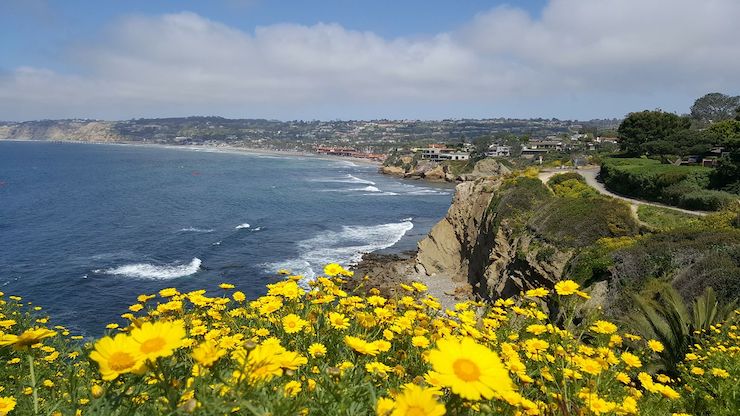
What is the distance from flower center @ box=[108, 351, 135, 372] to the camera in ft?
6.82

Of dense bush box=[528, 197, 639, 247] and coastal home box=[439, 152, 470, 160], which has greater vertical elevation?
dense bush box=[528, 197, 639, 247]

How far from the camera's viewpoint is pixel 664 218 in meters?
22.0

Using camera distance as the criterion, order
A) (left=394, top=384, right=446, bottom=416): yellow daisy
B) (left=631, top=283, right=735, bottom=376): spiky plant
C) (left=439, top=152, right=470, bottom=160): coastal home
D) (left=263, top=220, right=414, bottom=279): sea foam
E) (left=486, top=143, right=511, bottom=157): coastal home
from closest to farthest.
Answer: (left=394, top=384, right=446, bottom=416): yellow daisy
(left=631, top=283, right=735, bottom=376): spiky plant
(left=263, top=220, right=414, bottom=279): sea foam
(left=439, top=152, right=470, bottom=160): coastal home
(left=486, top=143, right=511, bottom=157): coastal home

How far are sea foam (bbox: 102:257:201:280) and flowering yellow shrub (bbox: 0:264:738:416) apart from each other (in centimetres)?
3129

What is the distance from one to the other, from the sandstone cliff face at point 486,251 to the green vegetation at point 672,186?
821 centimetres

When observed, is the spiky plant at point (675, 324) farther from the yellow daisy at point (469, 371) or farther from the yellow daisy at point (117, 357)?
the yellow daisy at point (117, 357)

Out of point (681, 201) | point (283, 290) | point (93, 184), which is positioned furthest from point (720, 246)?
point (93, 184)

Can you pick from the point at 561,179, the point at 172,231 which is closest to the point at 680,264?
the point at 561,179

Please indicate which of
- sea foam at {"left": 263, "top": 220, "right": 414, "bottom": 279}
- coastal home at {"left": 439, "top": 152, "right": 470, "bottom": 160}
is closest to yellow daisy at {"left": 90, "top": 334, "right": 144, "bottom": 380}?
sea foam at {"left": 263, "top": 220, "right": 414, "bottom": 279}

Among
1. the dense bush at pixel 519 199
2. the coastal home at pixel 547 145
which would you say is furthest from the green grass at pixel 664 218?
the coastal home at pixel 547 145

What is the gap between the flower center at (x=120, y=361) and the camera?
208 cm

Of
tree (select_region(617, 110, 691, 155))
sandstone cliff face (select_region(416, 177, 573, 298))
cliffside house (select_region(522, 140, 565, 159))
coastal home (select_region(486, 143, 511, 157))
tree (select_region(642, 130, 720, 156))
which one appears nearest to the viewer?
sandstone cliff face (select_region(416, 177, 573, 298))

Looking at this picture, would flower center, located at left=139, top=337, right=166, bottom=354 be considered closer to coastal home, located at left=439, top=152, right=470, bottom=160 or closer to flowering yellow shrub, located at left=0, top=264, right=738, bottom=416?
flowering yellow shrub, located at left=0, top=264, right=738, bottom=416

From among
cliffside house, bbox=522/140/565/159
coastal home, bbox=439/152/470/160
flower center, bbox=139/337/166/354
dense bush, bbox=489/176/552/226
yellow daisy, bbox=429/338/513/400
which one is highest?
flower center, bbox=139/337/166/354
